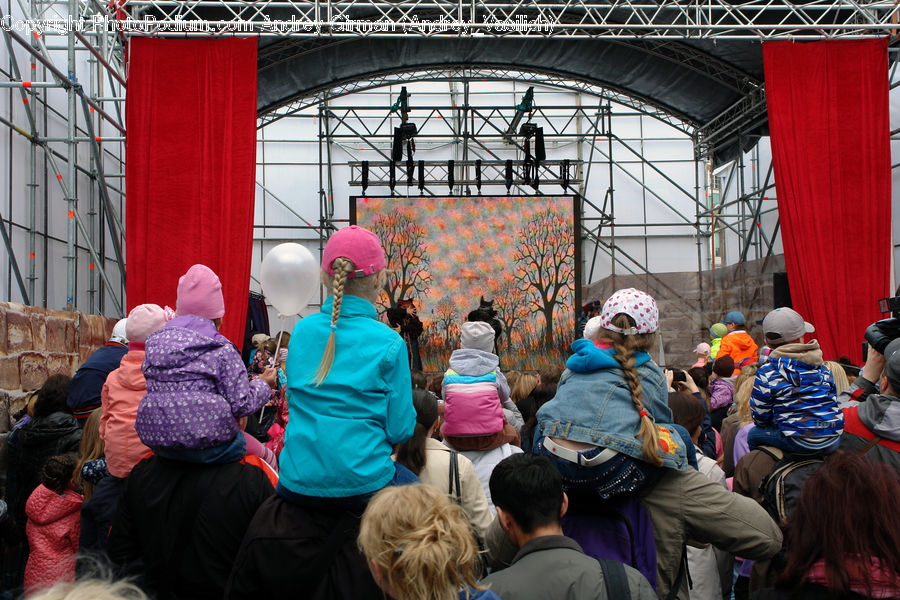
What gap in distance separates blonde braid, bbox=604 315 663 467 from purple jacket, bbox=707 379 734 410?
141 inches

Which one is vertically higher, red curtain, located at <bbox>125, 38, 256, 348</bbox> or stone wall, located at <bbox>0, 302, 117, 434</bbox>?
red curtain, located at <bbox>125, 38, 256, 348</bbox>

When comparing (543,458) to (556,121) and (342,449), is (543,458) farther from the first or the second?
(556,121)

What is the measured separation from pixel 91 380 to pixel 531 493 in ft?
9.36

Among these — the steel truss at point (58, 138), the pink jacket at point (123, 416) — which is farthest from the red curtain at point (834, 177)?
the pink jacket at point (123, 416)

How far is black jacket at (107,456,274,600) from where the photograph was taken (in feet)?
7.15

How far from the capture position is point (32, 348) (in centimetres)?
645

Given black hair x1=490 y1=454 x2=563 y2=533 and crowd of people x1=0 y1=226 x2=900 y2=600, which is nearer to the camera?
crowd of people x1=0 y1=226 x2=900 y2=600

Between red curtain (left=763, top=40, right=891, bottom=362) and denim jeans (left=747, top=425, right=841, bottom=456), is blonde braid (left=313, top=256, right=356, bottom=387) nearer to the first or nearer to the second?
denim jeans (left=747, top=425, right=841, bottom=456)

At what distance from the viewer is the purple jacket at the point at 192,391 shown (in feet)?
7.22

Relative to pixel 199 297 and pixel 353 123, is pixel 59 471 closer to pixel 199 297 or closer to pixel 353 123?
pixel 199 297

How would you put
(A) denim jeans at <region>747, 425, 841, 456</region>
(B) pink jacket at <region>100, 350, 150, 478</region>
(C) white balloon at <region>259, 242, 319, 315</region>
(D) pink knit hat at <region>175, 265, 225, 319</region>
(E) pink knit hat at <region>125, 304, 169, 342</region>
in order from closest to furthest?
1. (A) denim jeans at <region>747, 425, 841, 456</region>
2. (D) pink knit hat at <region>175, 265, 225, 319</region>
3. (B) pink jacket at <region>100, 350, 150, 478</region>
4. (E) pink knit hat at <region>125, 304, 169, 342</region>
5. (C) white balloon at <region>259, 242, 319, 315</region>

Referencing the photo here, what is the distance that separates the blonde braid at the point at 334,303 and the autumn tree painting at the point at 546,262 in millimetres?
11678

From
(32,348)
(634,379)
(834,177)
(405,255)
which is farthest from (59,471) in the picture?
(405,255)

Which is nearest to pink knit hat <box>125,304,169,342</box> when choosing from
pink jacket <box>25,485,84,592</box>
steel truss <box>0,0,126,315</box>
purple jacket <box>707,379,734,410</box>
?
pink jacket <box>25,485,84,592</box>
